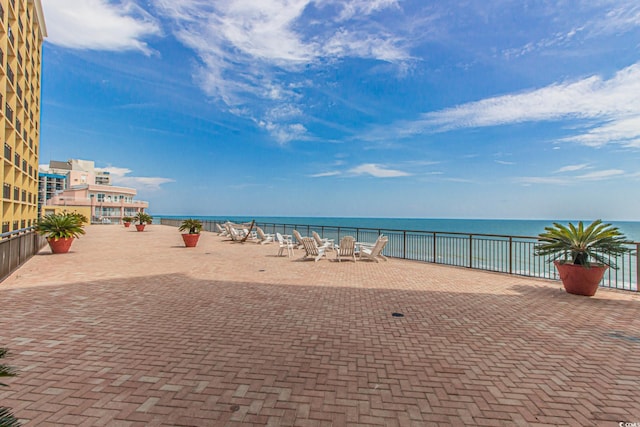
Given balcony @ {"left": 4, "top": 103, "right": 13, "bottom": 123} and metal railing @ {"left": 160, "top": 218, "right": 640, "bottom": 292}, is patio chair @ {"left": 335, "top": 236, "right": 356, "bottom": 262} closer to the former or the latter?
metal railing @ {"left": 160, "top": 218, "right": 640, "bottom": 292}

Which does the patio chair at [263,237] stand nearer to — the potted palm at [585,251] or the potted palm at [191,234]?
the potted palm at [191,234]

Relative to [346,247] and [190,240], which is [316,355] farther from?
[190,240]

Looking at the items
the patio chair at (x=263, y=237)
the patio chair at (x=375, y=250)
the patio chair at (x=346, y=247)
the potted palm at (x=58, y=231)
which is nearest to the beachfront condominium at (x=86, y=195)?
the potted palm at (x=58, y=231)

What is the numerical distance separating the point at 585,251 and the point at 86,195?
67.5 m

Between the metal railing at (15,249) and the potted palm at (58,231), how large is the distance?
1.15 ft

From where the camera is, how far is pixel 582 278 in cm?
618

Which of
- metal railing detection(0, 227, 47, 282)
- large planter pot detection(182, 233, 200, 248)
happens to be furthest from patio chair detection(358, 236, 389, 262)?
metal railing detection(0, 227, 47, 282)

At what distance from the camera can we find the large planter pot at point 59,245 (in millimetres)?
11227

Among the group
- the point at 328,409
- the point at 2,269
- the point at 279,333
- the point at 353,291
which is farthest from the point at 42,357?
the point at 2,269

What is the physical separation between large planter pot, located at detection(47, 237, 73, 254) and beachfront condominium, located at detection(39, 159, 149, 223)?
2159 centimetres

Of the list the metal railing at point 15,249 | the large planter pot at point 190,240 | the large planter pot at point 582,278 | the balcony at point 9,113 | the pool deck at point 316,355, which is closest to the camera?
the pool deck at point 316,355

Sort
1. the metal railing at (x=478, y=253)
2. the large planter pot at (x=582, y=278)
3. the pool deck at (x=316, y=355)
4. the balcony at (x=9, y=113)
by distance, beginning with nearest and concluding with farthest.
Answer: the pool deck at (x=316, y=355), the large planter pot at (x=582, y=278), the metal railing at (x=478, y=253), the balcony at (x=9, y=113)

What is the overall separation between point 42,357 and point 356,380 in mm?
3350

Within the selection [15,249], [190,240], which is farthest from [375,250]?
[15,249]
